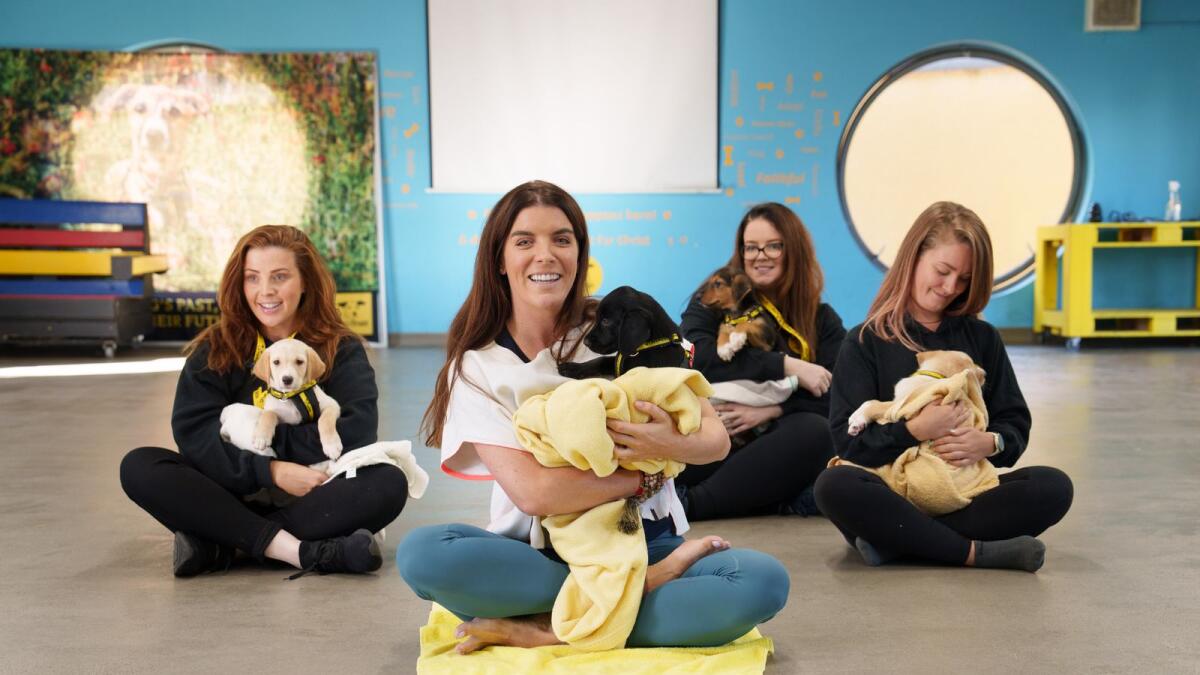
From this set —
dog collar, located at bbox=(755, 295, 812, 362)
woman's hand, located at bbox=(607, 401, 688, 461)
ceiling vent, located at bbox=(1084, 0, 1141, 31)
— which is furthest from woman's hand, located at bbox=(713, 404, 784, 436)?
ceiling vent, located at bbox=(1084, 0, 1141, 31)

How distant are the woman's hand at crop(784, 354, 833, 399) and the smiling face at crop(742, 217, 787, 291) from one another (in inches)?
9.9

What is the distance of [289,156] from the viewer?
827 centimetres

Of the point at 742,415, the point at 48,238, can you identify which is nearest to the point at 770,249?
the point at 742,415

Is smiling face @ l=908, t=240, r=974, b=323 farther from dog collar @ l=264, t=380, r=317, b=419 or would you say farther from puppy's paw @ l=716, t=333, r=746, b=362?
dog collar @ l=264, t=380, r=317, b=419

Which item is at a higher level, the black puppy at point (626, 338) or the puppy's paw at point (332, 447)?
the black puppy at point (626, 338)

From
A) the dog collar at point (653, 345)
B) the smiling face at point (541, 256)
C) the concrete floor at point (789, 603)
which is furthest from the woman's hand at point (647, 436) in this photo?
the concrete floor at point (789, 603)

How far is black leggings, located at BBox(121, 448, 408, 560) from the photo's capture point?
8.37 ft

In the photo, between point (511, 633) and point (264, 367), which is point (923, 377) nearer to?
point (511, 633)

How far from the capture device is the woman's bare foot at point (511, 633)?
6.44ft

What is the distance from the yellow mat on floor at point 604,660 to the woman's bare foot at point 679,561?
0.12 meters

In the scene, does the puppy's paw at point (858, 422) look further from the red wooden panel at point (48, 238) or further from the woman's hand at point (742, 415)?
the red wooden panel at point (48, 238)

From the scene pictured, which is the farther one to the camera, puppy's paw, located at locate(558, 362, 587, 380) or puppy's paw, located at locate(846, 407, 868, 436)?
puppy's paw, located at locate(846, 407, 868, 436)

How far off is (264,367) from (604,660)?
1.21 metres

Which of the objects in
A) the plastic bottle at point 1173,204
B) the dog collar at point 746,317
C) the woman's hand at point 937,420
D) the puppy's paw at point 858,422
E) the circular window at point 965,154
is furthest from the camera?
the circular window at point 965,154
